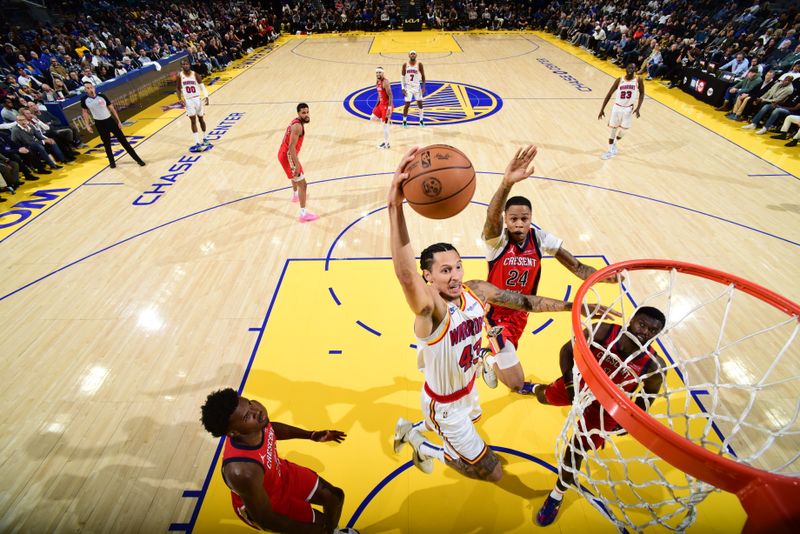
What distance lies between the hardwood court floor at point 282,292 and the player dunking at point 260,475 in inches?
23.5

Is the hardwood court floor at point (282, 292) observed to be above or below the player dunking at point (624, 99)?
below

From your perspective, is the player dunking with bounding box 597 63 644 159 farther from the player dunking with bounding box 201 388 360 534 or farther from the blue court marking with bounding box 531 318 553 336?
the player dunking with bounding box 201 388 360 534

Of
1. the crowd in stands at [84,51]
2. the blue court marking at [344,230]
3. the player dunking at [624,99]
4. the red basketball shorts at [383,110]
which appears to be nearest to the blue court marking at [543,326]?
the blue court marking at [344,230]

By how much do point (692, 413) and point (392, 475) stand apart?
2.54 m

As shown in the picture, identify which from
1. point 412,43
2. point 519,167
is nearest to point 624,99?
point 519,167

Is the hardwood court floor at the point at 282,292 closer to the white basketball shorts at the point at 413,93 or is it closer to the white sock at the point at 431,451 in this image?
the white sock at the point at 431,451

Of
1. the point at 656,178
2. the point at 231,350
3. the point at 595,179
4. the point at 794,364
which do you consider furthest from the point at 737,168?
the point at 231,350

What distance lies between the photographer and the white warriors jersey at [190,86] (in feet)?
27.7

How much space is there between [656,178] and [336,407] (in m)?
6.96

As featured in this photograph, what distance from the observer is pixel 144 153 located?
9000mm

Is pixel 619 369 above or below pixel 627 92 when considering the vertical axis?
above

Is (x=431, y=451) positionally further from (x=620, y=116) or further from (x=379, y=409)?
(x=620, y=116)

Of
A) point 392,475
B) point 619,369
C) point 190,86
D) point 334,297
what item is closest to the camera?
point 619,369

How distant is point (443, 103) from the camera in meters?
11.5
